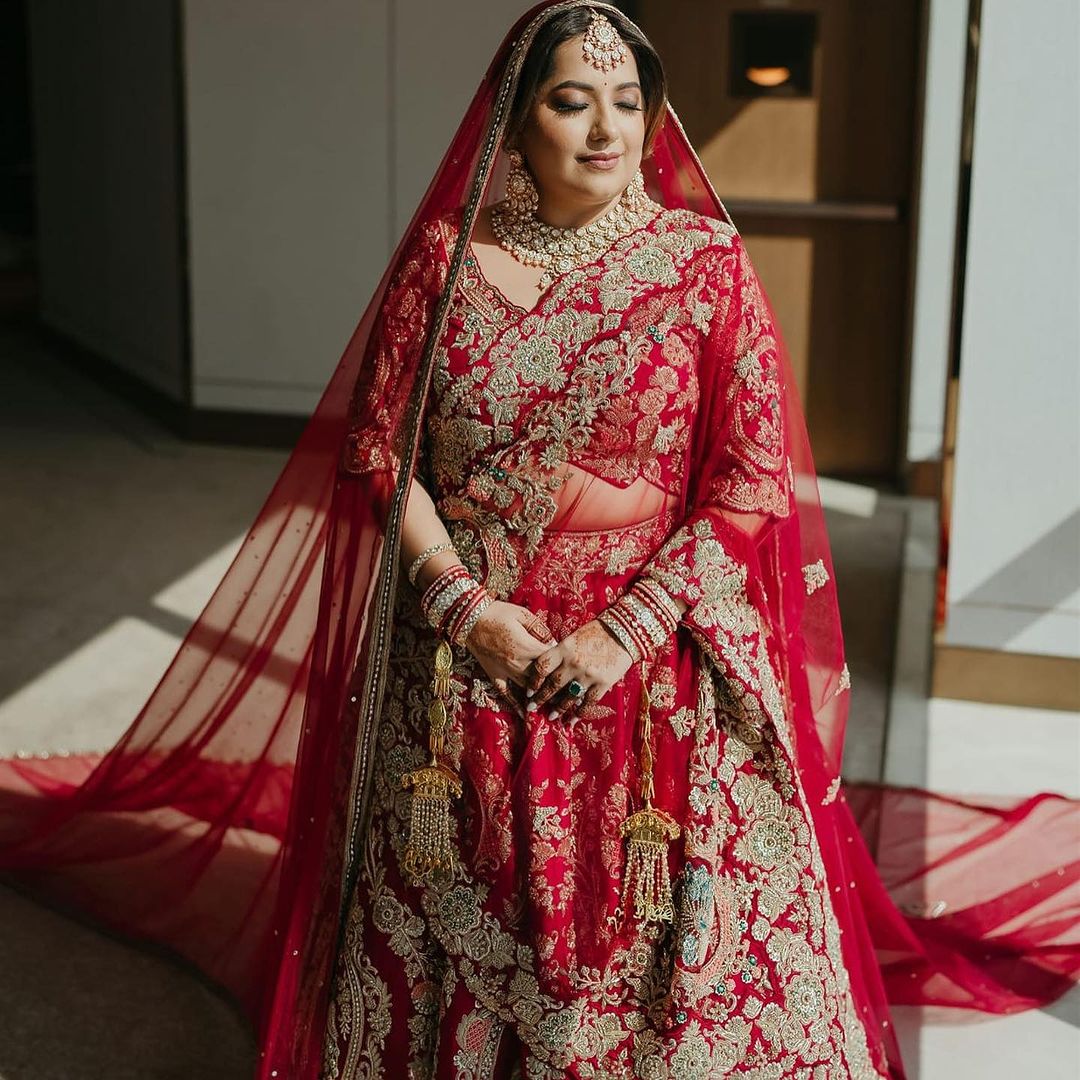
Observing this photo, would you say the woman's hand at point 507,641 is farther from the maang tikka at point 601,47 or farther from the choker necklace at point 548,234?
the maang tikka at point 601,47

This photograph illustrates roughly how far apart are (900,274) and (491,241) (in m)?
4.33

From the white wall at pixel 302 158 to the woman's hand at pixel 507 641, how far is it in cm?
448

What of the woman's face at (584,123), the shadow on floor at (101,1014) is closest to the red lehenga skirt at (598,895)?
the woman's face at (584,123)

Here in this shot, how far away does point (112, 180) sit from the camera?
768 centimetres

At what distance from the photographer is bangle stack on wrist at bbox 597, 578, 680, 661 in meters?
2.18

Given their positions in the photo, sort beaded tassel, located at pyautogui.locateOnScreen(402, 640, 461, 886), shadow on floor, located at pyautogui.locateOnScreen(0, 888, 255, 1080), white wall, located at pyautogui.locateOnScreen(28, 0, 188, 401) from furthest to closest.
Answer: white wall, located at pyautogui.locateOnScreen(28, 0, 188, 401) → shadow on floor, located at pyautogui.locateOnScreen(0, 888, 255, 1080) → beaded tassel, located at pyautogui.locateOnScreen(402, 640, 461, 886)

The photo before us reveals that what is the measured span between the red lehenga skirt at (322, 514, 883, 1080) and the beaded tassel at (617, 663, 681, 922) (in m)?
0.01

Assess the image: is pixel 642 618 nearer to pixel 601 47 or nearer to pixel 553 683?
pixel 553 683

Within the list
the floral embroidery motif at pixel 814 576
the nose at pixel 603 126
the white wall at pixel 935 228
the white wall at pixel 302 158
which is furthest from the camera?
the white wall at pixel 302 158

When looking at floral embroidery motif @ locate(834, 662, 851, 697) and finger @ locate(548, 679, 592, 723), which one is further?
floral embroidery motif @ locate(834, 662, 851, 697)

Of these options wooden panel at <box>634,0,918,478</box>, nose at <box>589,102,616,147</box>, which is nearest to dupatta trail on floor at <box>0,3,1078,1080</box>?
nose at <box>589,102,616,147</box>

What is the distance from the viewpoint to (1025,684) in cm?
433

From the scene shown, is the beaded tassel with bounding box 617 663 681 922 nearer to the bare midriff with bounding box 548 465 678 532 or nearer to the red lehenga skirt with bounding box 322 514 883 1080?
the red lehenga skirt with bounding box 322 514 883 1080

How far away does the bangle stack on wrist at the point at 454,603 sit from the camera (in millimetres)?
2217
